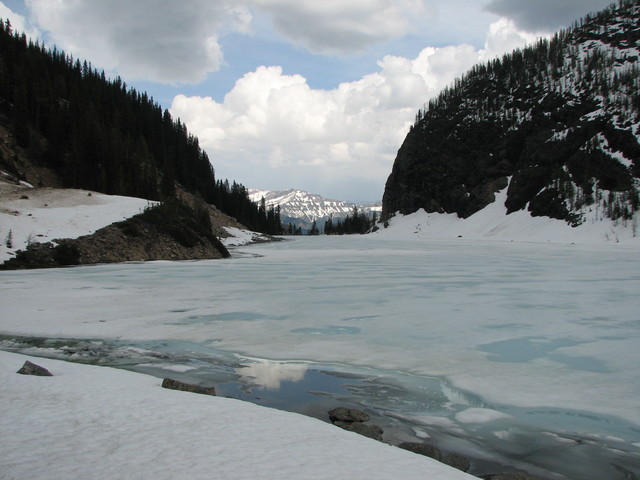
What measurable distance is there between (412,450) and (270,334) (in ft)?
13.8

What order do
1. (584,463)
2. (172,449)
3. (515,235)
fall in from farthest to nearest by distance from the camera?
(515,235) < (584,463) < (172,449)

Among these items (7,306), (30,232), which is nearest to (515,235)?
(30,232)

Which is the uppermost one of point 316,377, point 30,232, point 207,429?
point 30,232

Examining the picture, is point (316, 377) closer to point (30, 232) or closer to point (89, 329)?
point (89, 329)

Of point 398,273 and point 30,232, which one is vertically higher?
point 30,232

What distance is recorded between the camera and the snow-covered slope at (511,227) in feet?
164

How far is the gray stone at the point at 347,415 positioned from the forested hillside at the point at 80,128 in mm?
38520

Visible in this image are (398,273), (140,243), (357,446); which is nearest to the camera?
(357,446)

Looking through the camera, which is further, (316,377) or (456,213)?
(456,213)

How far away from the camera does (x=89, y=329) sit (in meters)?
7.53

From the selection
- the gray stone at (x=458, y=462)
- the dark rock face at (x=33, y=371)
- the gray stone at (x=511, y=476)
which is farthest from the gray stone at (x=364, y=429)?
the dark rock face at (x=33, y=371)

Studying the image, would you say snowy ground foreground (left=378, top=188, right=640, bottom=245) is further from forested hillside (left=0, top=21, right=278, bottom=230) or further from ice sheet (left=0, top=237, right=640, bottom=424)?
forested hillside (left=0, top=21, right=278, bottom=230)

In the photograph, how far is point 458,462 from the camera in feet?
10.6

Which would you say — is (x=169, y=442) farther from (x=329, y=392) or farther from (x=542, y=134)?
(x=542, y=134)
